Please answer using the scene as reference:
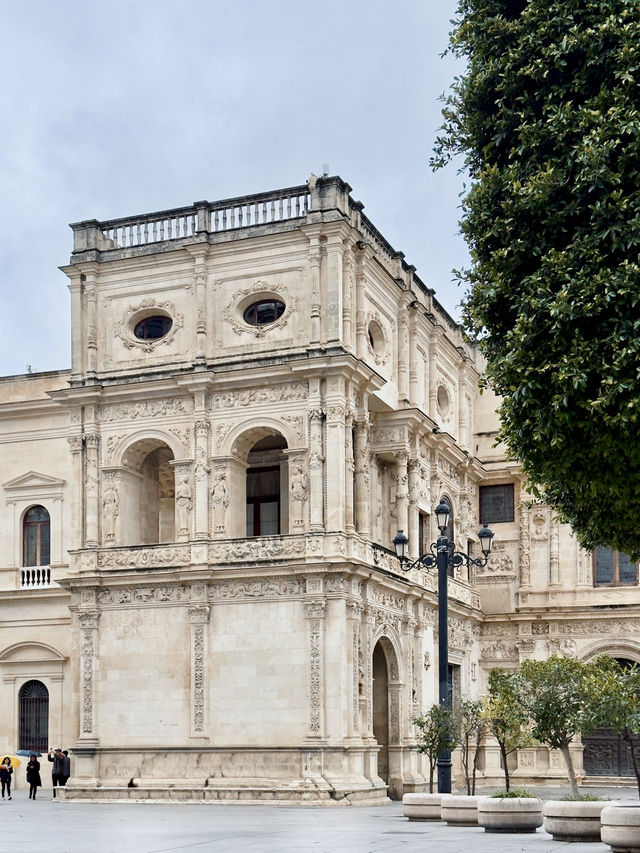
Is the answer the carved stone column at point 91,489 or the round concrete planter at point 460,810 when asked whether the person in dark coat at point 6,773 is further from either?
the round concrete planter at point 460,810

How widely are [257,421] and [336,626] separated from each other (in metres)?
5.47

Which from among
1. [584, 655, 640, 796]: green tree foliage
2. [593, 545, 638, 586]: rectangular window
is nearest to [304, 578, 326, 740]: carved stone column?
[584, 655, 640, 796]: green tree foliage

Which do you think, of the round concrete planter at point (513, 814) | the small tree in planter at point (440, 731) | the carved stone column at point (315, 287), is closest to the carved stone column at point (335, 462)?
the carved stone column at point (315, 287)

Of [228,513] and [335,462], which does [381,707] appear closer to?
[228,513]

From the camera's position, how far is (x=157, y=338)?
113 feet

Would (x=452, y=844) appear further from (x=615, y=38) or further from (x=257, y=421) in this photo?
(x=257, y=421)

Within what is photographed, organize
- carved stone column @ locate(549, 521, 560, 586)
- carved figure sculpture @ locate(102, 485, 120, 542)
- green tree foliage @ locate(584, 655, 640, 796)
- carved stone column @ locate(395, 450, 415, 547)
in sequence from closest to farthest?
1. green tree foliage @ locate(584, 655, 640, 796)
2. carved figure sculpture @ locate(102, 485, 120, 542)
3. carved stone column @ locate(395, 450, 415, 547)
4. carved stone column @ locate(549, 521, 560, 586)

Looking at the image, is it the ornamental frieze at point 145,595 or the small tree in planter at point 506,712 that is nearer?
the small tree in planter at point 506,712

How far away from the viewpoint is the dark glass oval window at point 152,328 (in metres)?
34.5

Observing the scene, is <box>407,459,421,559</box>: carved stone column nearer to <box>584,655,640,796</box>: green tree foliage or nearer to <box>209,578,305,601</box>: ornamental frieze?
<box>209,578,305,601</box>: ornamental frieze

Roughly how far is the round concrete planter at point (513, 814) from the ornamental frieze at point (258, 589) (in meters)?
11.1

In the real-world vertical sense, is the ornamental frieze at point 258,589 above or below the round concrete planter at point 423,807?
above

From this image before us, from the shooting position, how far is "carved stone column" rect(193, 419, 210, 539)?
105 ft

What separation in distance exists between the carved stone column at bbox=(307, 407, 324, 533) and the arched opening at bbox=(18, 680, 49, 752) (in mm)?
10613
